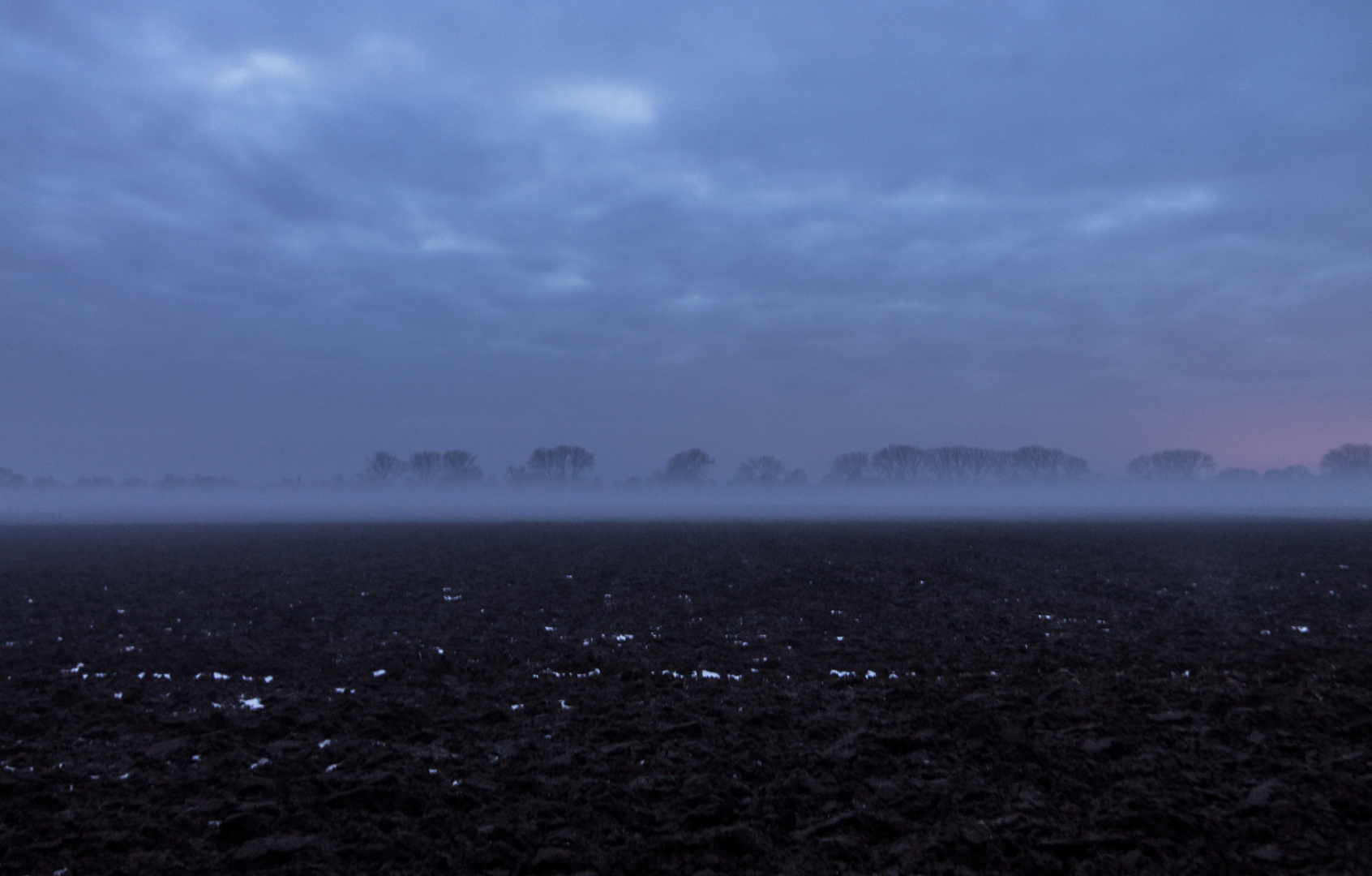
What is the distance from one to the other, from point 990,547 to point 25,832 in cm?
3266

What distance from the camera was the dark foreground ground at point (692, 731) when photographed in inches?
259

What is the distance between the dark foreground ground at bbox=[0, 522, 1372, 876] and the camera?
659cm

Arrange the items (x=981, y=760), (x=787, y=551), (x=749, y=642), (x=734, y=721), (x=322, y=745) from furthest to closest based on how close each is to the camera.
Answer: (x=787, y=551)
(x=749, y=642)
(x=734, y=721)
(x=322, y=745)
(x=981, y=760)

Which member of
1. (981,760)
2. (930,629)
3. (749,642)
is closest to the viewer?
(981,760)

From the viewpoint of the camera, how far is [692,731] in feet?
31.2

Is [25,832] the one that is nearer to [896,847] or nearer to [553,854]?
[553,854]

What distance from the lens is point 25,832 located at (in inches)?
267

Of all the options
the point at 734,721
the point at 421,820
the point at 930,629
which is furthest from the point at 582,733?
the point at 930,629

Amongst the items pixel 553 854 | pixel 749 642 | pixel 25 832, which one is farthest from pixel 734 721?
pixel 25 832

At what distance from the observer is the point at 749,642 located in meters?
14.6

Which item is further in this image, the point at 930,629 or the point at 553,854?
the point at 930,629

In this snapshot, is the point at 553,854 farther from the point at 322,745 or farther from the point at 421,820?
the point at 322,745

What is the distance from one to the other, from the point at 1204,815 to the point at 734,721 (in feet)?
16.5

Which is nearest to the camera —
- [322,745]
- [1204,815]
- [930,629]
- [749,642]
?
[1204,815]
